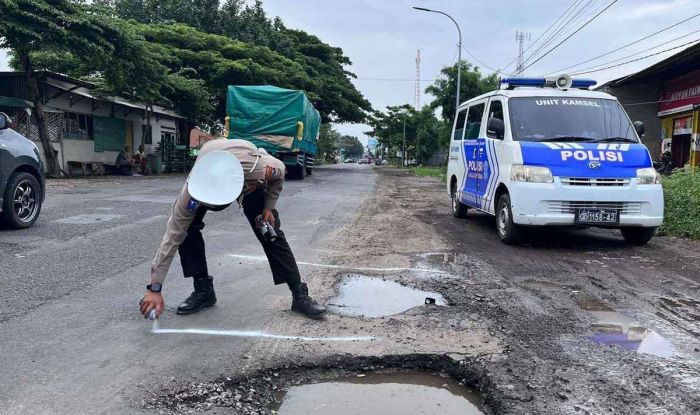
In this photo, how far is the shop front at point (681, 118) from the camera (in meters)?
17.2

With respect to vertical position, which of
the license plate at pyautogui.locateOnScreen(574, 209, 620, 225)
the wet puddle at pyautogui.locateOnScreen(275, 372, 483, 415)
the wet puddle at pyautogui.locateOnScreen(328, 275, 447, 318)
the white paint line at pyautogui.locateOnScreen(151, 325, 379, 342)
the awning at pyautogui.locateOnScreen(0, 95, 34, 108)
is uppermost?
the awning at pyautogui.locateOnScreen(0, 95, 34, 108)

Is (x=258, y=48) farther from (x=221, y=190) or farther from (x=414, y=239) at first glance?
(x=221, y=190)

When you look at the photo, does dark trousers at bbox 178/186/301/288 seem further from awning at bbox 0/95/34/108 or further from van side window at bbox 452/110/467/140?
awning at bbox 0/95/34/108

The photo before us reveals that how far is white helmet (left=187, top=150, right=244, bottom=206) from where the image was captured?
3211mm

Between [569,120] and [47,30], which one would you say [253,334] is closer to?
[569,120]

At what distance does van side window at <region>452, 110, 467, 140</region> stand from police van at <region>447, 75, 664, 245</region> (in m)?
1.35

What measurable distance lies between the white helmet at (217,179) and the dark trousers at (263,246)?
1.91ft

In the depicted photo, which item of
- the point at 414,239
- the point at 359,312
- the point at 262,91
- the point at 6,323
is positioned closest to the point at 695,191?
the point at 414,239

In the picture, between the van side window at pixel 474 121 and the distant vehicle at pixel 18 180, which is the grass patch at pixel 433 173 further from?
the distant vehicle at pixel 18 180

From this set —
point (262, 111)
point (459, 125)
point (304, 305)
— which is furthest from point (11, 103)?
point (304, 305)

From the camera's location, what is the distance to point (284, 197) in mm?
12938

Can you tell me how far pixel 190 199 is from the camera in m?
3.40

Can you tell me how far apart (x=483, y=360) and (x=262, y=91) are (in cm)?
1615

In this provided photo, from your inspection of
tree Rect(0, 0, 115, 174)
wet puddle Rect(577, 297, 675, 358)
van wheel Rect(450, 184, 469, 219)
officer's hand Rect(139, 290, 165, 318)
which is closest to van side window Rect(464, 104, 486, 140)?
van wheel Rect(450, 184, 469, 219)
